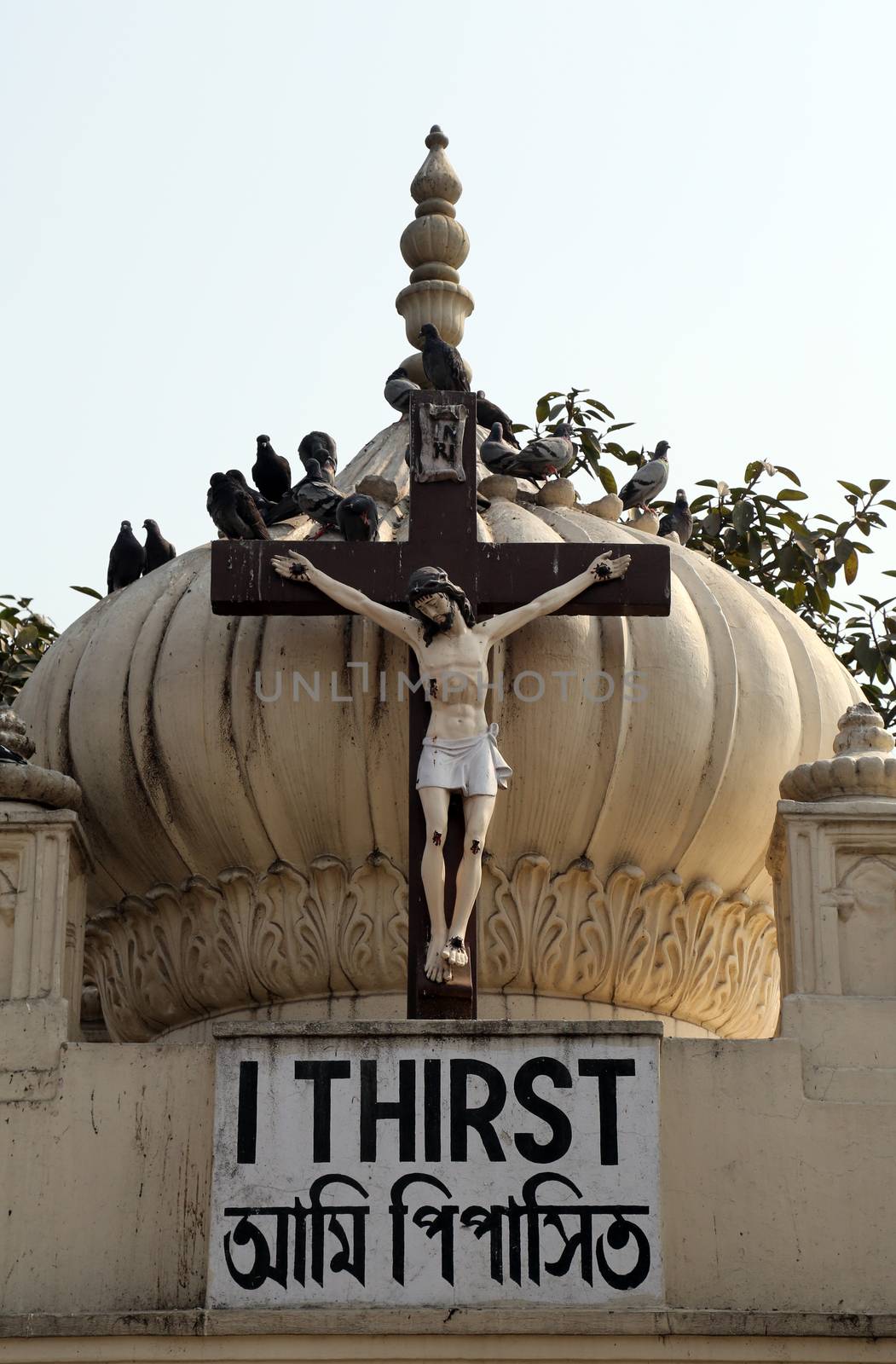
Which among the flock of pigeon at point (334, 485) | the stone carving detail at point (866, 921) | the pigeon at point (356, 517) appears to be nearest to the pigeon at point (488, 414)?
the flock of pigeon at point (334, 485)

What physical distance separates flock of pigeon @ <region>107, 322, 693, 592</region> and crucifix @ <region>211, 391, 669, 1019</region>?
498 mm

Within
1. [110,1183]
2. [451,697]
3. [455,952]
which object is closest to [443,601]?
[451,697]

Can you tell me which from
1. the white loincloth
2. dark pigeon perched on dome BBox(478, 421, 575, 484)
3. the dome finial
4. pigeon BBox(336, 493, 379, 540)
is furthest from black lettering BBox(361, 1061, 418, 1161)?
the dome finial

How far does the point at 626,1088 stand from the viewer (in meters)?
10.0

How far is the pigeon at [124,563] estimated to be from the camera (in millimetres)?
13391

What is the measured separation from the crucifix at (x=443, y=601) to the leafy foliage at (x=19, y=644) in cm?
591

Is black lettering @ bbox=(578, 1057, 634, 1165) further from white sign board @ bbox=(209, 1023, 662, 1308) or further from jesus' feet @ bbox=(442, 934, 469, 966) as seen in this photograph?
jesus' feet @ bbox=(442, 934, 469, 966)

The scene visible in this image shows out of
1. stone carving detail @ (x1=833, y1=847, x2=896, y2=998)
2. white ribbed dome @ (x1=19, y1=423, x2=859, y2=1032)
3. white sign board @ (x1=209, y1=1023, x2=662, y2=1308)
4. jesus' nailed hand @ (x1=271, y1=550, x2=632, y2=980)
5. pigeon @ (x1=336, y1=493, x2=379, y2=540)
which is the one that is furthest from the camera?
pigeon @ (x1=336, y1=493, x2=379, y2=540)

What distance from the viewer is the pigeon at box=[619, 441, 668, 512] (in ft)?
44.2

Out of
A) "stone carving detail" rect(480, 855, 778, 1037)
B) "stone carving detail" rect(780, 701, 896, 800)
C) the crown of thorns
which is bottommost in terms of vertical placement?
"stone carving detail" rect(480, 855, 778, 1037)

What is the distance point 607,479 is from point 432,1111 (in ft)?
30.2

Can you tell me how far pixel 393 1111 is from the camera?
996 cm

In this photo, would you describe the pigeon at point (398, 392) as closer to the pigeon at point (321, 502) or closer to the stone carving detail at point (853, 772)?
the pigeon at point (321, 502)

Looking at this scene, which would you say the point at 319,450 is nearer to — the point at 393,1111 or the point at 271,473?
the point at 271,473
